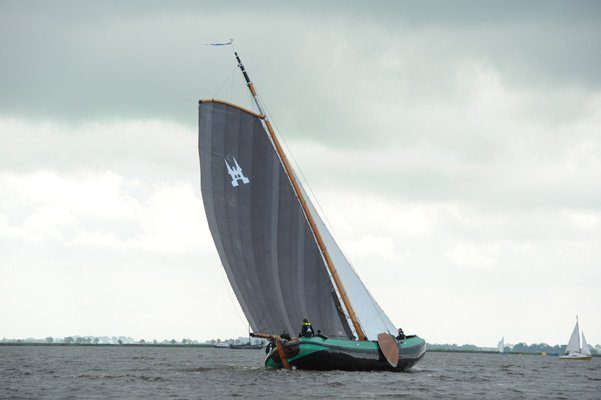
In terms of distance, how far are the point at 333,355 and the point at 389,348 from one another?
3933 millimetres

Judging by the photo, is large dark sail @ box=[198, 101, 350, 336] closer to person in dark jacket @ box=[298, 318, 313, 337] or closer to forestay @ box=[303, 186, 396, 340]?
forestay @ box=[303, 186, 396, 340]

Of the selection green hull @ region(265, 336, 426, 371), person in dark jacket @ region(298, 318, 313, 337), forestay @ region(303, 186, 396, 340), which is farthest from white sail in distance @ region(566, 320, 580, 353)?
person in dark jacket @ region(298, 318, 313, 337)

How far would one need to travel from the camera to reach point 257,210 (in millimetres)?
43719

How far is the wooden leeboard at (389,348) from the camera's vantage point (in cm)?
4209

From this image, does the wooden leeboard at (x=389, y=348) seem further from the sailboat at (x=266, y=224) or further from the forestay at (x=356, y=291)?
the forestay at (x=356, y=291)

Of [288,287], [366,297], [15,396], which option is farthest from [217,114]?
[15,396]

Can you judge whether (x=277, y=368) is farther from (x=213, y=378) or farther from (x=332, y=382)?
(x=332, y=382)

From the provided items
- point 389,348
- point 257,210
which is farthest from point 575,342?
point 257,210

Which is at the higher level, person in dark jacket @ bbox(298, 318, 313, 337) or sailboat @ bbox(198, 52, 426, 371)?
sailboat @ bbox(198, 52, 426, 371)

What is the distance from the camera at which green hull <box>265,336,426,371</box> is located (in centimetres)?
4006

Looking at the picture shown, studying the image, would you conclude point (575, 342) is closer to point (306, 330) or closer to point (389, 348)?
point (389, 348)

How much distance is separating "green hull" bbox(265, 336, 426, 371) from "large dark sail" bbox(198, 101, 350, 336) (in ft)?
8.55

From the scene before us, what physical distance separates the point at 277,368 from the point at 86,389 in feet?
35.7

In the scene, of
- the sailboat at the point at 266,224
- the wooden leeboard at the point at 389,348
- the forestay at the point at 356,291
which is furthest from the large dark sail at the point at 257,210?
the wooden leeboard at the point at 389,348
